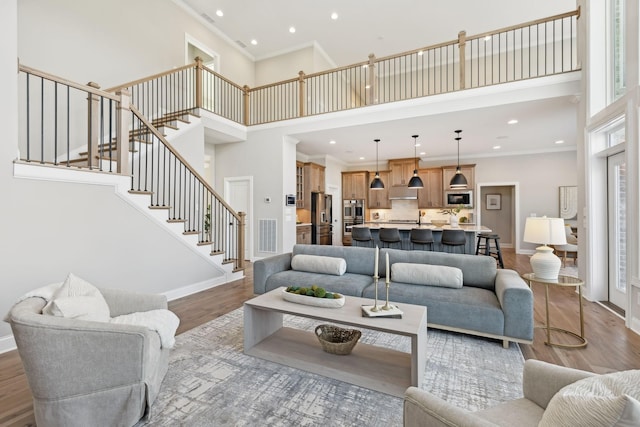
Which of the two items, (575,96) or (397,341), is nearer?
(397,341)

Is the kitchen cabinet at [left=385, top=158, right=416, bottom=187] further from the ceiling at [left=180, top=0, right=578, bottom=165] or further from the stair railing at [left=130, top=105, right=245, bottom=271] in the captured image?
the stair railing at [left=130, top=105, right=245, bottom=271]

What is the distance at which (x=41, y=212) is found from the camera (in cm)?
278

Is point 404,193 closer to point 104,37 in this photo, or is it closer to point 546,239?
point 546,239

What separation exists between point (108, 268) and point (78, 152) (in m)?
2.70

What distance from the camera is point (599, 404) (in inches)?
27.8

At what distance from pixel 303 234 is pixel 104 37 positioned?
5.75m

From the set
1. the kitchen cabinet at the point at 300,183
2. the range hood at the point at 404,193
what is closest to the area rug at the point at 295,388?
the kitchen cabinet at the point at 300,183

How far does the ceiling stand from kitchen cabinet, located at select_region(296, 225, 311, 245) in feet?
7.08

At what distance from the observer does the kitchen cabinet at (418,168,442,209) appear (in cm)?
909

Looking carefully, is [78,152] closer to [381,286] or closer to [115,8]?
[115,8]

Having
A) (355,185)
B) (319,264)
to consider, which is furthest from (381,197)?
(319,264)

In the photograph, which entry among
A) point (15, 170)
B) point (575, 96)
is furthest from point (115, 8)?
point (575, 96)

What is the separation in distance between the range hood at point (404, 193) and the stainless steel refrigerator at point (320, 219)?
2152 millimetres

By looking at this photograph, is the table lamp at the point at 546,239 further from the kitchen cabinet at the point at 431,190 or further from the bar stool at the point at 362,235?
the kitchen cabinet at the point at 431,190
